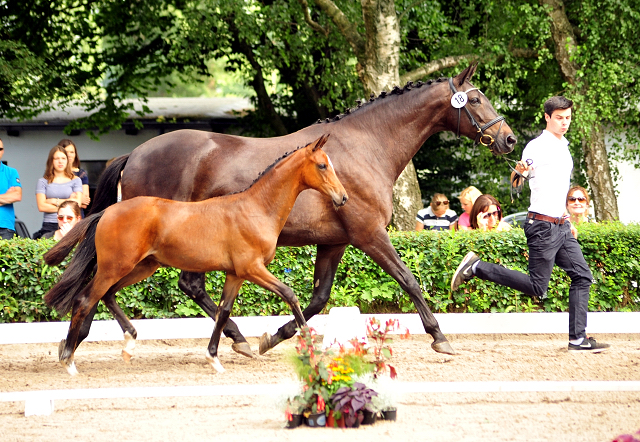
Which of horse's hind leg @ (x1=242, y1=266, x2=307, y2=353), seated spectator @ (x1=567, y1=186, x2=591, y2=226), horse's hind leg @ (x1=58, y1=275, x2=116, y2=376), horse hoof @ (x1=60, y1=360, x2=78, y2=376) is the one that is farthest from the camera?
seated spectator @ (x1=567, y1=186, x2=591, y2=226)

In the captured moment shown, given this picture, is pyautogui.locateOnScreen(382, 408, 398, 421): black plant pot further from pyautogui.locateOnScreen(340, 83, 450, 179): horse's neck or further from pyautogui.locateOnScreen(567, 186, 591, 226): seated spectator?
pyautogui.locateOnScreen(567, 186, 591, 226): seated spectator

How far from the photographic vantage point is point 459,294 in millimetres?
7500

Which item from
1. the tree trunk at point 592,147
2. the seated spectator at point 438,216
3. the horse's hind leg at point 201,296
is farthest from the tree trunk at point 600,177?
the horse's hind leg at point 201,296

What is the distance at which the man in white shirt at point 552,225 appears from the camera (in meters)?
5.77

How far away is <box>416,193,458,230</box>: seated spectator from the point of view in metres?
9.01

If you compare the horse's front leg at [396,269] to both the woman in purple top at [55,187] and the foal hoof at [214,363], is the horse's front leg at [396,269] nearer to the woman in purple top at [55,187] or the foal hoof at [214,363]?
the foal hoof at [214,363]

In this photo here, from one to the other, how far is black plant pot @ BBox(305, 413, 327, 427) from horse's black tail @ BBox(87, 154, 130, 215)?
335 centimetres

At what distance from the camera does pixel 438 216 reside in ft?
29.8

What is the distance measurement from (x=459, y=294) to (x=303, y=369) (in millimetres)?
3881

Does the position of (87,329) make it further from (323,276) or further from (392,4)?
(392,4)

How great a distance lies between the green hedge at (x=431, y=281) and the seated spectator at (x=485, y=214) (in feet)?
2.21

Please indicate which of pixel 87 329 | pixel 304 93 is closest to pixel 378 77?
pixel 304 93

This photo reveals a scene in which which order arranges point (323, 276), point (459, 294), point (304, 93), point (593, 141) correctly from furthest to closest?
1. point (304, 93)
2. point (593, 141)
3. point (459, 294)
4. point (323, 276)

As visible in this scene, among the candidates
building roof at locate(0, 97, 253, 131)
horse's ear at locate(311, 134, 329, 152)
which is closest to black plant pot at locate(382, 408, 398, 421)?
horse's ear at locate(311, 134, 329, 152)
